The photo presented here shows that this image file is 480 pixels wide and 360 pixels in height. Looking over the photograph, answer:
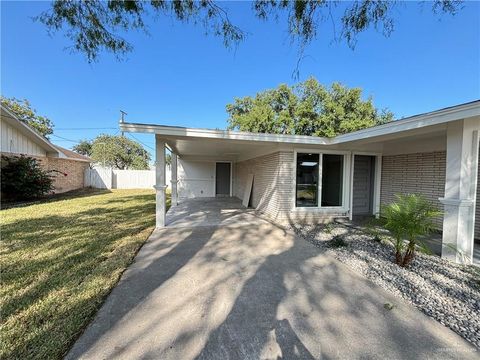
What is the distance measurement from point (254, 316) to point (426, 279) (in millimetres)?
2529

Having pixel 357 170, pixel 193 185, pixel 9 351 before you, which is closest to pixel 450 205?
pixel 357 170

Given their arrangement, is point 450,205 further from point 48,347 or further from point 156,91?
point 156,91

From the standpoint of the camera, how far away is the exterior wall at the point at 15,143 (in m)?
9.48

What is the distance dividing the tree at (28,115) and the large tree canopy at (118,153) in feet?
19.7

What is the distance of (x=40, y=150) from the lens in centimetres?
1201

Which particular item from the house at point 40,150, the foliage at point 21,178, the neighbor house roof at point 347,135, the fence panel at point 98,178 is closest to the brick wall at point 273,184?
the neighbor house roof at point 347,135

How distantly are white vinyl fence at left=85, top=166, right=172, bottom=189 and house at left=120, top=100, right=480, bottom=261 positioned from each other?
10.4 metres

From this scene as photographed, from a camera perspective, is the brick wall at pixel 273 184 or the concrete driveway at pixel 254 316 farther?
the brick wall at pixel 273 184

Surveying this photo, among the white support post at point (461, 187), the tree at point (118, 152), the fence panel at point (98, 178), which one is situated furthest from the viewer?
the tree at point (118, 152)

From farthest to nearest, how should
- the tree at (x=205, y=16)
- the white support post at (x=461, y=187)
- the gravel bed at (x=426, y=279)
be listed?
the white support post at (x=461, y=187) < the tree at (x=205, y=16) < the gravel bed at (x=426, y=279)

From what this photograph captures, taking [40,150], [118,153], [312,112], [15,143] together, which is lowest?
[40,150]

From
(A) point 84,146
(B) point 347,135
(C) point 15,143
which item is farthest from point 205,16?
(A) point 84,146

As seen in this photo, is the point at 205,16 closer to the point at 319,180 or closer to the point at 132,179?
the point at 319,180

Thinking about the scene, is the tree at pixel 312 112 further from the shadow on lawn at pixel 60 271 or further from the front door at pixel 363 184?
the shadow on lawn at pixel 60 271
